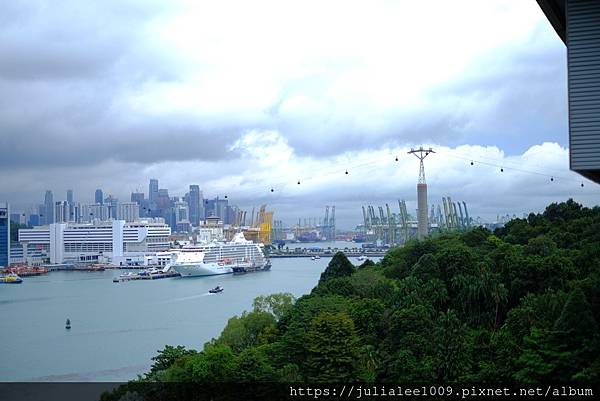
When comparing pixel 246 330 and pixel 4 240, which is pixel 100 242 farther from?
pixel 246 330

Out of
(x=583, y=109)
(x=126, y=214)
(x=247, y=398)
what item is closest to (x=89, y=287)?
(x=247, y=398)

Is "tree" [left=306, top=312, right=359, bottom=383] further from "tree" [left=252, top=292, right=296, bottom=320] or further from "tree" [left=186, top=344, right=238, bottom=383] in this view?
"tree" [left=252, top=292, right=296, bottom=320]

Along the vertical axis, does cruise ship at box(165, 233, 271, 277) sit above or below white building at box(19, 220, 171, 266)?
below

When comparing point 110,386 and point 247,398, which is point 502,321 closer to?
point 247,398

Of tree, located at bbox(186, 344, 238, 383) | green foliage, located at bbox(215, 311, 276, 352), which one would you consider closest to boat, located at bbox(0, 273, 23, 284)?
green foliage, located at bbox(215, 311, 276, 352)

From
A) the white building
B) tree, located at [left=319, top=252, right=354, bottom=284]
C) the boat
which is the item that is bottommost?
the boat

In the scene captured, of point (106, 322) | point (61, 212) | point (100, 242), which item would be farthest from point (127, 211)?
point (106, 322)

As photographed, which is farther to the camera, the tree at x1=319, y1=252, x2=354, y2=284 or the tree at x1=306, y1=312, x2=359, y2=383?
the tree at x1=319, y1=252, x2=354, y2=284

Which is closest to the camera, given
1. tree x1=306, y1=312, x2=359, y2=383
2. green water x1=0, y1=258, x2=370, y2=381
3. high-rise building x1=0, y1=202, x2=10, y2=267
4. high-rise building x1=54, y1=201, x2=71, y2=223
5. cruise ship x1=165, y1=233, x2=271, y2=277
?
tree x1=306, y1=312, x2=359, y2=383
